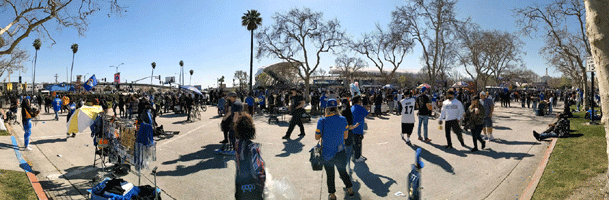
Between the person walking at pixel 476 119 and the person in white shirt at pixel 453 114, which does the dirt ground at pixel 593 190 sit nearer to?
the person walking at pixel 476 119

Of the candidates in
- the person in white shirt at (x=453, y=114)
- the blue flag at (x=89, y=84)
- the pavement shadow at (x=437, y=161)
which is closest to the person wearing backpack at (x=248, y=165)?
the pavement shadow at (x=437, y=161)

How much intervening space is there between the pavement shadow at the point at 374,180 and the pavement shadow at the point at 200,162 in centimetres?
294

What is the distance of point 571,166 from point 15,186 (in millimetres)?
9971

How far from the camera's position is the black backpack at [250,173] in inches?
125

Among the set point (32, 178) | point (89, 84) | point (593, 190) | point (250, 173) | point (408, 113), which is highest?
point (89, 84)

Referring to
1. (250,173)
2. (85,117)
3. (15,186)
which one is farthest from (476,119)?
(15,186)

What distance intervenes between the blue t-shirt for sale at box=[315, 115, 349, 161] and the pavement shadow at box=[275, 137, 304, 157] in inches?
146

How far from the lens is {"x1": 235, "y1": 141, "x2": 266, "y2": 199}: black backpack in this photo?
318 centimetres

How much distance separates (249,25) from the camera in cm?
3133

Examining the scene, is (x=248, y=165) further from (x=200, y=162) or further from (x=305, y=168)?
(x=200, y=162)

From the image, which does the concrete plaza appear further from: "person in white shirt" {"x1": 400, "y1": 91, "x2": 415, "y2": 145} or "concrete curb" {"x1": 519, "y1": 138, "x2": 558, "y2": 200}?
"person in white shirt" {"x1": 400, "y1": 91, "x2": 415, "y2": 145}

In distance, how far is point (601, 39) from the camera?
13.3 ft

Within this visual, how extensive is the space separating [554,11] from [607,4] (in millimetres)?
17920

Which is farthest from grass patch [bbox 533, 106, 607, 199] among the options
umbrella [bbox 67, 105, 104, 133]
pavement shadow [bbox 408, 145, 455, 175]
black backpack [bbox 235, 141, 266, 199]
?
umbrella [bbox 67, 105, 104, 133]
